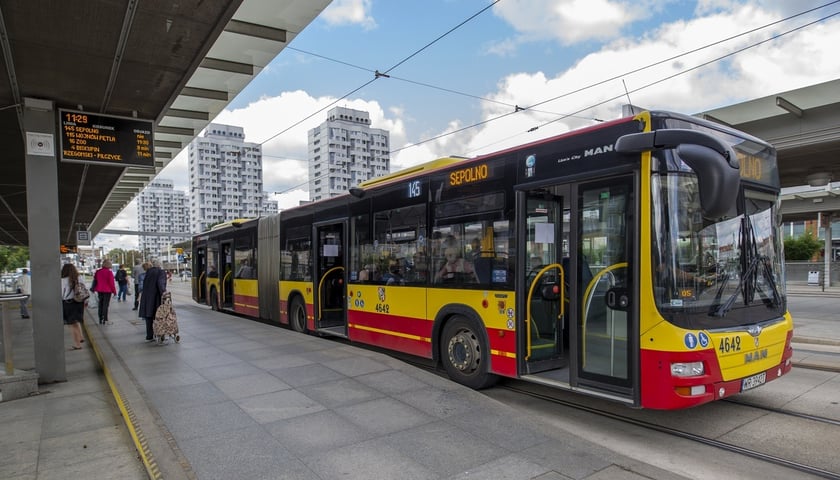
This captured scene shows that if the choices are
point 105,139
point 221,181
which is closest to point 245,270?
point 105,139

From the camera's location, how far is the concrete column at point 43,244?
6812 millimetres

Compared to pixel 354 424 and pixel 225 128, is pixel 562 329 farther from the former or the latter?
pixel 225 128

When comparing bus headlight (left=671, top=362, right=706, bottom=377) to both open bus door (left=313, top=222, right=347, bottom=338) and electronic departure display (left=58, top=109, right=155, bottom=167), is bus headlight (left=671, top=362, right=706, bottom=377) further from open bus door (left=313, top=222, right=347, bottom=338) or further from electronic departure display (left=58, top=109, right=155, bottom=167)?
electronic departure display (left=58, top=109, right=155, bottom=167)

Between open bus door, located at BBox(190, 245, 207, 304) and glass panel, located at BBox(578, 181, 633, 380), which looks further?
open bus door, located at BBox(190, 245, 207, 304)

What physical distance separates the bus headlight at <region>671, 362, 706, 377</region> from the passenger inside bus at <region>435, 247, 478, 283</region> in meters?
2.74

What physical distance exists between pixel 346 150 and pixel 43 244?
208ft

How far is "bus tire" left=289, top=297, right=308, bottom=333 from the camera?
1196 centimetres

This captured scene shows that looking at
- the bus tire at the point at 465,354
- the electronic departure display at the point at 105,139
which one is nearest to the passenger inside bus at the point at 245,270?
the electronic departure display at the point at 105,139

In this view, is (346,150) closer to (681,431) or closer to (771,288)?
(771,288)

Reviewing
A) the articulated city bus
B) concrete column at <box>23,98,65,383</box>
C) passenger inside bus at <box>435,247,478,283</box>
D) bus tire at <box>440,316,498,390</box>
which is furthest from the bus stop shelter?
bus tire at <box>440,316,498,390</box>

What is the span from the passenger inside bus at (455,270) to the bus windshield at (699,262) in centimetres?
259

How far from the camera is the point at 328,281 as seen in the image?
1136 cm

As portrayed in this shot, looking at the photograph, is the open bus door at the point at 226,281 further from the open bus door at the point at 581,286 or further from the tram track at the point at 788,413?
the tram track at the point at 788,413

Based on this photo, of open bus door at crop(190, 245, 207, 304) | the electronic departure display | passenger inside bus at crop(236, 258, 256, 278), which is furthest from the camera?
open bus door at crop(190, 245, 207, 304)
